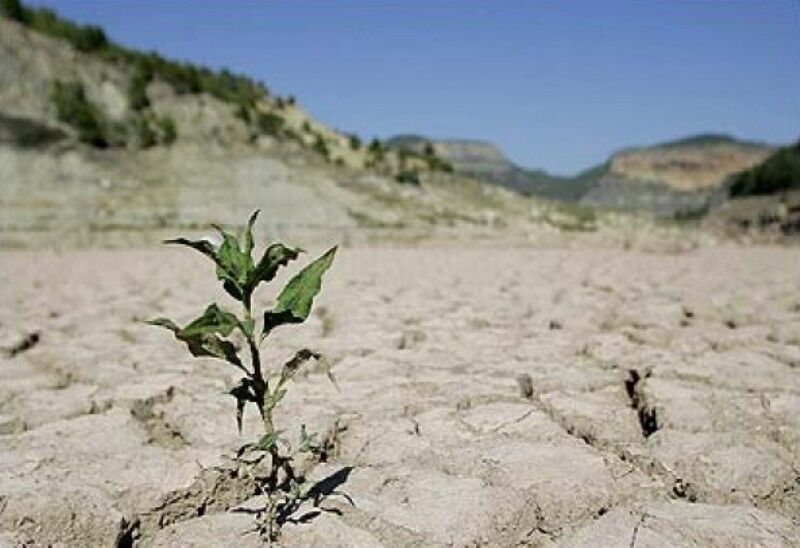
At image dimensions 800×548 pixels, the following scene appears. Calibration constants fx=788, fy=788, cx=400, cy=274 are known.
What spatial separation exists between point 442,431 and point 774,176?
21808 millimetres

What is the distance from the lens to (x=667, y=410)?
2.03 metres

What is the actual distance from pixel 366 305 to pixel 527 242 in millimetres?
8579

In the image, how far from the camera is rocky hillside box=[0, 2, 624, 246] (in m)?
12.8

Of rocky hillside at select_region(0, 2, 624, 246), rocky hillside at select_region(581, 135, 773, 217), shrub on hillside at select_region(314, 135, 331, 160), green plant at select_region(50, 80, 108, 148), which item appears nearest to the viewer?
rocky hillside at select_region(0, 2, 624, 246)

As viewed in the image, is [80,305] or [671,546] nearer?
[671,546]

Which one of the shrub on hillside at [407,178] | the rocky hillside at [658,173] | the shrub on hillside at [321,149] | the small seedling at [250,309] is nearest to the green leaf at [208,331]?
the small seedling at [250,309]

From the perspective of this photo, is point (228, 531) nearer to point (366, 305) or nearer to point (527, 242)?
point (366, 305)

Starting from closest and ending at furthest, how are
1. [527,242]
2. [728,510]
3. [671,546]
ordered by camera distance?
[671,546] → [728,510] → [527,242]

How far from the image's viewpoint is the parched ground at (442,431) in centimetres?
140

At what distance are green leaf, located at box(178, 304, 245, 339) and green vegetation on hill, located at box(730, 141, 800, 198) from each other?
66.0 feet

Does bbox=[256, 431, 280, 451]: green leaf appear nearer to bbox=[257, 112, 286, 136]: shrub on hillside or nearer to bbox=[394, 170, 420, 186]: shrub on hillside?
bbox=[394, 170, 420, 186]: shrub on hillside

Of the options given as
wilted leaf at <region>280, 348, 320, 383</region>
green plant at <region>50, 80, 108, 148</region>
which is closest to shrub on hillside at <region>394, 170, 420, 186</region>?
green plant at <region>50, 80, 108, 148</region>

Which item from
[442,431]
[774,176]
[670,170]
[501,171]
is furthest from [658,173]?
[442,431]

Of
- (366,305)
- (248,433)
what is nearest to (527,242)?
(366,305)
